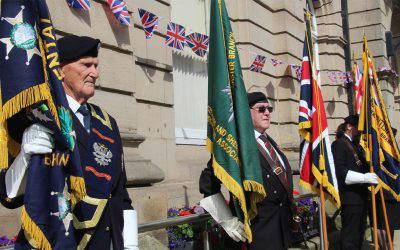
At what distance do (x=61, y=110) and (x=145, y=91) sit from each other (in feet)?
15.9

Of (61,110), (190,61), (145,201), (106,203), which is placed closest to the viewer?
(61,110)

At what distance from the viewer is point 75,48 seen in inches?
94.9

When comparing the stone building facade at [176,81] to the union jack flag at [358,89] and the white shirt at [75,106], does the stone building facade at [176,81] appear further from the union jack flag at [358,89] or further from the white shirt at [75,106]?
the white shirt at [75,106]

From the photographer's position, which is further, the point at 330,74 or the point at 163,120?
the point at 330,74

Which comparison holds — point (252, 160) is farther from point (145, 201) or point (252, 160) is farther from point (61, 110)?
point (145, 201)

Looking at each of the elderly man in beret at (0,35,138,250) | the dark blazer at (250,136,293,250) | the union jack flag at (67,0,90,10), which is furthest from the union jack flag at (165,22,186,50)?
the elderly man in beret at (0,35,138,250)

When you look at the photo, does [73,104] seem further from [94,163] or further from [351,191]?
[351,191]

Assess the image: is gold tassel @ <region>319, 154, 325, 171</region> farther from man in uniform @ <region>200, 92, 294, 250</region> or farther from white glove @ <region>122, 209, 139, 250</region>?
white glove @ <region>122, 209, 139, 250</region>

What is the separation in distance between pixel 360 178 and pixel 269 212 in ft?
8.59

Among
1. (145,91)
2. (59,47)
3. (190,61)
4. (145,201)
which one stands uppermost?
(190,61)

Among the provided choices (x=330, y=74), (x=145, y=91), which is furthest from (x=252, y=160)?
(x=330, y=74)

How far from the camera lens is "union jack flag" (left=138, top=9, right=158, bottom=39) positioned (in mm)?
6562

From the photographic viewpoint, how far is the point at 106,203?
2340 mm

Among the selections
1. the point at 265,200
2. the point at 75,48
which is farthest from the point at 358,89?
the point at 75,48
